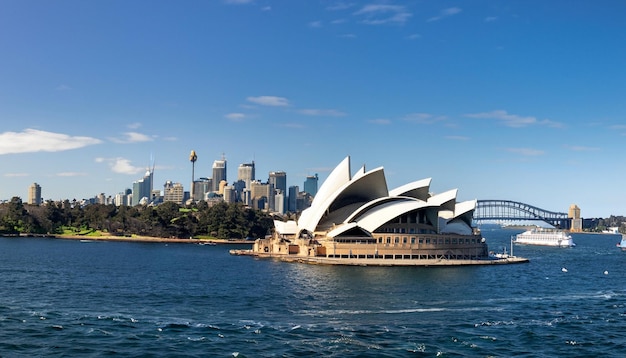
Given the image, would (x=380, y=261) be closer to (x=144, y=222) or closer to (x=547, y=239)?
(x=144, y=222)

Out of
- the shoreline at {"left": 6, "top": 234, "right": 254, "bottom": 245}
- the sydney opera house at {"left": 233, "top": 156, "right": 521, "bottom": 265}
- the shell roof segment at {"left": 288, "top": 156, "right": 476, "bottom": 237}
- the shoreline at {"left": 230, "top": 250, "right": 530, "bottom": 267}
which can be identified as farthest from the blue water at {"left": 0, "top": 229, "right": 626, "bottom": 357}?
the shoreline at {"left": 6, "top": 234, "right": 254, "bottom": 245}

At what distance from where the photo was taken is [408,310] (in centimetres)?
4588

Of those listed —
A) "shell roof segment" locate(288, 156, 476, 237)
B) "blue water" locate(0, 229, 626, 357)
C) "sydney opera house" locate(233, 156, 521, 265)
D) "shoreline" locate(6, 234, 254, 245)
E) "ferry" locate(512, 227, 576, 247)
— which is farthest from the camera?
"ferry" locate(512, 227, 576, 247)

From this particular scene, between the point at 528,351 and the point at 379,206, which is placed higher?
the point at 379,206

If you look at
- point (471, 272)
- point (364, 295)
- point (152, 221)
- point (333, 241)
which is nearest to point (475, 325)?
point (364, 295)

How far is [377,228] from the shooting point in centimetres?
8825

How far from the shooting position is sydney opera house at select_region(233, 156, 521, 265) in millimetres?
87375

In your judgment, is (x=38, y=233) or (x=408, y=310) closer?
(x=408, y=310)

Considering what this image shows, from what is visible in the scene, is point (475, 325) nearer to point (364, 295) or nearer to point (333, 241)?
point (364, 295)

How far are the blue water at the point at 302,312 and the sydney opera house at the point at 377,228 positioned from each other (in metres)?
11.1

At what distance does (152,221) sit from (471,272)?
95325 millimetres

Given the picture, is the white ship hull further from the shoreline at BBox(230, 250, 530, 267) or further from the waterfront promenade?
the waterfront promenade

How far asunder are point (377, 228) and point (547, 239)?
8708cm

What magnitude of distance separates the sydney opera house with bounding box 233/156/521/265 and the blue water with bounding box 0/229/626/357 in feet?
36.4
